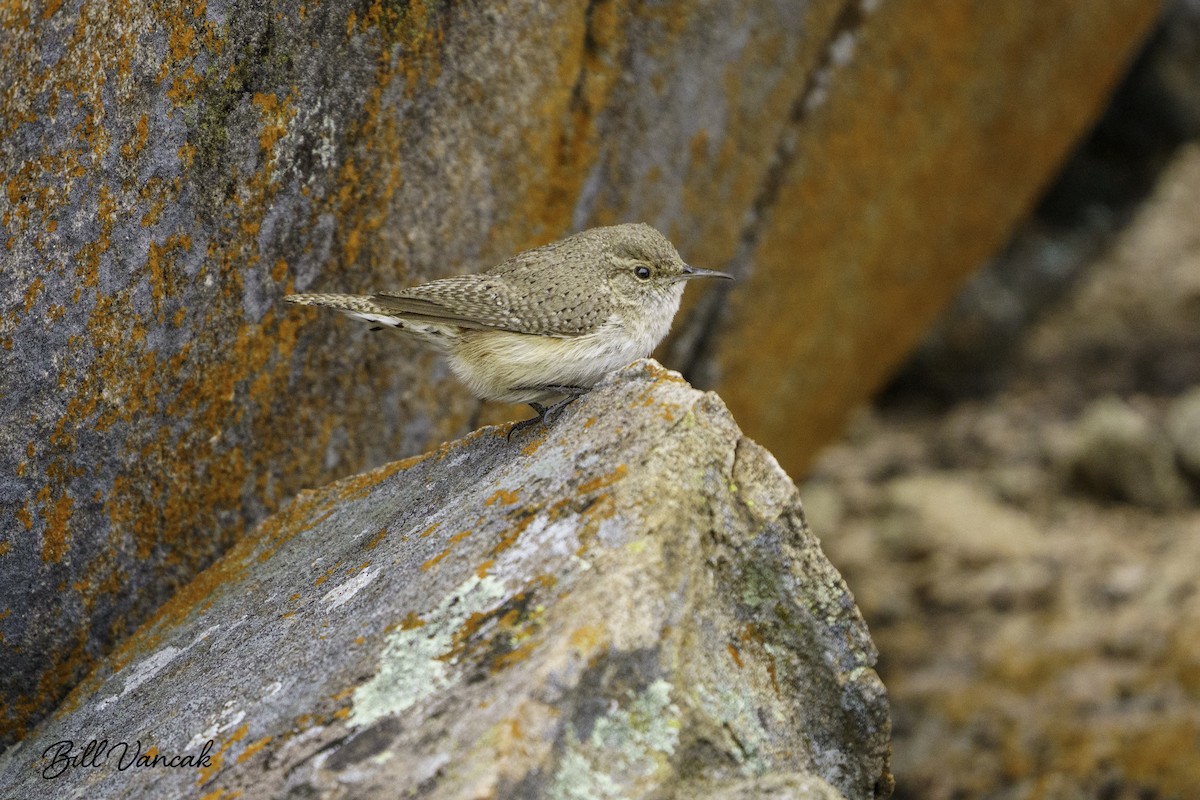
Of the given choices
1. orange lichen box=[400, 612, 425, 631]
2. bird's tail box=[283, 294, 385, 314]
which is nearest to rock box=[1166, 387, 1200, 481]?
bird's tail box=[283, 294, 385, 314]

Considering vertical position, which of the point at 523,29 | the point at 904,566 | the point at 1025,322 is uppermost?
the point at 523,29

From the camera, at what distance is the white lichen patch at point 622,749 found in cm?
277

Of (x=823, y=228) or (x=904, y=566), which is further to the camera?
(x=904, y=566)

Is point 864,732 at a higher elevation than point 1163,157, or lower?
lower

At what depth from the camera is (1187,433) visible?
796 centimetres

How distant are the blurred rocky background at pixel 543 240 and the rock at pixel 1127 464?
3 cm

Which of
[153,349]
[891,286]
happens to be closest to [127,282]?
[153,349]

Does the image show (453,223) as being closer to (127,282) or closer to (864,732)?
(127,282)

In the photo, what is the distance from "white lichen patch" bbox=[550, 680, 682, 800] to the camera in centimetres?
277

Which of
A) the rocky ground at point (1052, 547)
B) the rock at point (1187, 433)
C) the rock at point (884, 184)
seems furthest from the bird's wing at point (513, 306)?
the rock at point (1187, 433)

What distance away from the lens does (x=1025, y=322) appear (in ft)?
34.1

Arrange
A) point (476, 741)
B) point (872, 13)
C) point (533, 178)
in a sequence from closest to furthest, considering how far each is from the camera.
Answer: point (476, 741)
point (533, 178)
point (872, 13)

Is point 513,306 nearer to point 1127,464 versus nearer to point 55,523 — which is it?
point 55,523

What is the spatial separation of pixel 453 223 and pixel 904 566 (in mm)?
4158
